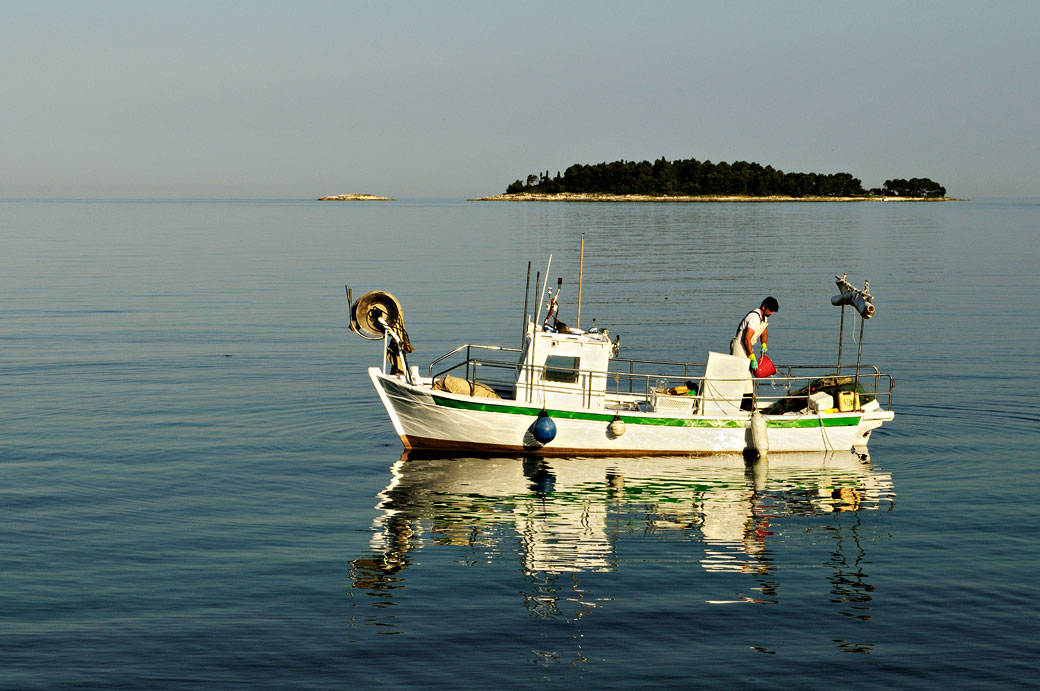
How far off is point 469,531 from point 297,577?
3731mm

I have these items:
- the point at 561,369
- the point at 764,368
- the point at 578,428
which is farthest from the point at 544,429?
the point at 764,368

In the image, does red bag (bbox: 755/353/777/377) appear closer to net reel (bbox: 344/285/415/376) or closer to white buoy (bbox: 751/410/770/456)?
white buoy (bbox: 751/410/770/456)

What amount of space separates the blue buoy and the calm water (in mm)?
685

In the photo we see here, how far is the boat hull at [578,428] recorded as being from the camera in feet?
76.8

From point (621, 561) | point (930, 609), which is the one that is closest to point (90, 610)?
point (621, 561)

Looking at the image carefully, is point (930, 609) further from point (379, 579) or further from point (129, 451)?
point (129, 451)

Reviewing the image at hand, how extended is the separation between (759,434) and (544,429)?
487 cm

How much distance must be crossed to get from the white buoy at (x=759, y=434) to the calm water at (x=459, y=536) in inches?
27.5

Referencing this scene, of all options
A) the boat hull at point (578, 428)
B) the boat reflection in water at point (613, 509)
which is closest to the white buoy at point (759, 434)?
the boat hull at point (578, 428)

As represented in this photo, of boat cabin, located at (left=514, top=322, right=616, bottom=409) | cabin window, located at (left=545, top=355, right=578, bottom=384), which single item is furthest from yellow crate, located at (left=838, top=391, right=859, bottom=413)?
cabin window, located at (left=545, top=355, right=578, bottom=384)

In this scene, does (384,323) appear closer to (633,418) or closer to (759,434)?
(633,418)

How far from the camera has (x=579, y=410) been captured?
23.5 m

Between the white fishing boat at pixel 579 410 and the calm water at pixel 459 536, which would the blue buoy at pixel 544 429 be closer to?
the white fishing boat at pixel 579 410

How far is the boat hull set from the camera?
2341cm
